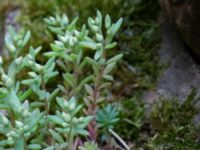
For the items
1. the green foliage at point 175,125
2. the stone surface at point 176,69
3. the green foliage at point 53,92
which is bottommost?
the green foliage at point 175,125

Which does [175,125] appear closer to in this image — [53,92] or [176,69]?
[176,69]

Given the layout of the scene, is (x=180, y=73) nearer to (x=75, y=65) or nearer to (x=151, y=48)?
(x=151, y=48)

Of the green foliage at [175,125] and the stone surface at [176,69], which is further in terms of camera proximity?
the stone surface at [176,69]

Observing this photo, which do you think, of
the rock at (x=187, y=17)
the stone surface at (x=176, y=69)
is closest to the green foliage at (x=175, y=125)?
the stone surface at (x=176, y=69)

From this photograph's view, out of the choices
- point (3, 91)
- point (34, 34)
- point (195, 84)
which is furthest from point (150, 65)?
point (3, 91)

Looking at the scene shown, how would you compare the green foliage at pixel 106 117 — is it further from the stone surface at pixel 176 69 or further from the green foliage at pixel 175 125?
the stone surface at pixel 176 69
